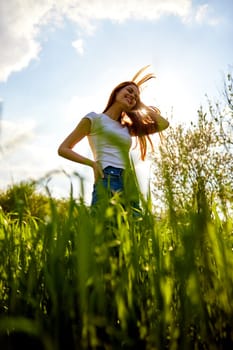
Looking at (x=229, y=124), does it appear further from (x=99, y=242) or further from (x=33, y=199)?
(x=99, y=242)

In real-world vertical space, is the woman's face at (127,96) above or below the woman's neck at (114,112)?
above

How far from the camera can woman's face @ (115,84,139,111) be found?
360cm

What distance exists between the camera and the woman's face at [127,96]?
360cm

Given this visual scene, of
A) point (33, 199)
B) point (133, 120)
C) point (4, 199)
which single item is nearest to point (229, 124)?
point (33, 199)

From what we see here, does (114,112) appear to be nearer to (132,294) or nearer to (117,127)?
(117,127)

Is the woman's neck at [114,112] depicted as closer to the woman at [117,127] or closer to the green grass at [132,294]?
the woman at [117,127]

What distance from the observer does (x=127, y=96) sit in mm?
3631

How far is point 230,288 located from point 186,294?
94 mm

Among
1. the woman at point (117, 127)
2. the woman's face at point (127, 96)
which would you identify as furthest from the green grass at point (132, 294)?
the woman's face at point (127, 96)

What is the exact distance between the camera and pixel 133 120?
3816 millimetres

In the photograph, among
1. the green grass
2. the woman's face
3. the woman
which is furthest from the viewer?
the woman's face

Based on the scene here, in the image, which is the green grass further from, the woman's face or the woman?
the woman's face

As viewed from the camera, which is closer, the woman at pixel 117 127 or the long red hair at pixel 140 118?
the woman at pixel 117 127

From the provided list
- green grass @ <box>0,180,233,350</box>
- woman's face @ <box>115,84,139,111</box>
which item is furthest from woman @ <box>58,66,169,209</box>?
green grass @ <box>0,180,233,350</box>
